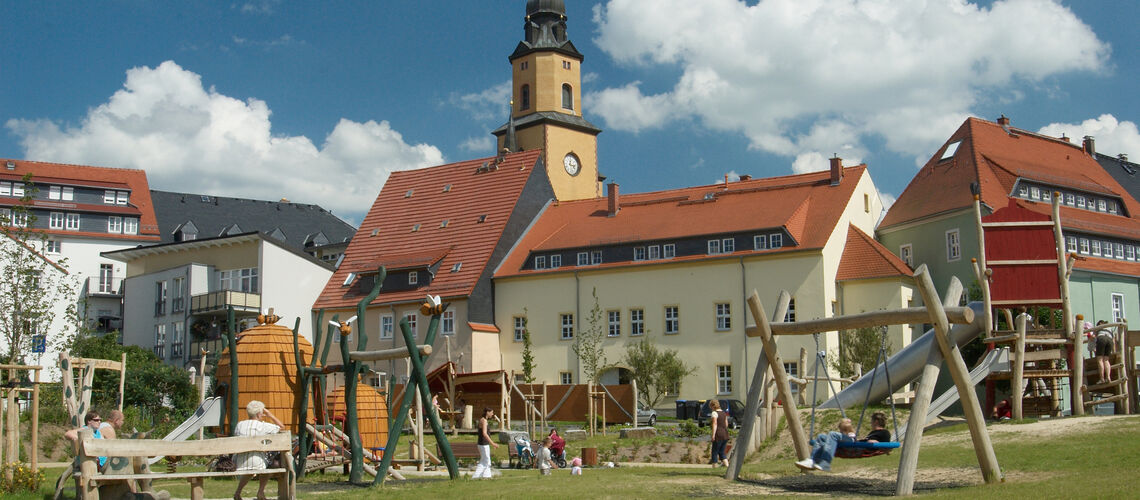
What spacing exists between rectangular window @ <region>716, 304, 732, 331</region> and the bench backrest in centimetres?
3873

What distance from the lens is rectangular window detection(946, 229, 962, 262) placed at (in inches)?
2053

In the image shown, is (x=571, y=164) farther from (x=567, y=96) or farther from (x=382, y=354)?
(x=382, y=354)

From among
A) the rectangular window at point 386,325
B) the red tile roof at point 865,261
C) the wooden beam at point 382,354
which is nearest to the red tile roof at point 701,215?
the red tile roof at point 865,261

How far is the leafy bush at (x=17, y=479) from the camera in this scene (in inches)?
636

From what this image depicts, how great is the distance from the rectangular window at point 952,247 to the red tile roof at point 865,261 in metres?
2.90

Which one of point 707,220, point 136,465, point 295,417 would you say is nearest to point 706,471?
point 295,417

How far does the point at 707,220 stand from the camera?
175 ft

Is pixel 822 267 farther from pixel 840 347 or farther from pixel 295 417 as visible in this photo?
pixel 295 417

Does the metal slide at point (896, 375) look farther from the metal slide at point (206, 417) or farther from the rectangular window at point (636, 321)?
the rectangular window at point (636, 321)

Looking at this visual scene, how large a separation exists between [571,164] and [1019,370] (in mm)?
58166

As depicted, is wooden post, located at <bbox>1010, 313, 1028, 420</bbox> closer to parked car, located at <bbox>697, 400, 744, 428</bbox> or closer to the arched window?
parked car, located at <bbox>697, 400, 744, 428</bbox>

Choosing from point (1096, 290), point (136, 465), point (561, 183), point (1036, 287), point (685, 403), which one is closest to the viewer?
point (136, 465)

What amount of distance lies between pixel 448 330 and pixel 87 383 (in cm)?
3534

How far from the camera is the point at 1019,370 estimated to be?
1021 inches
